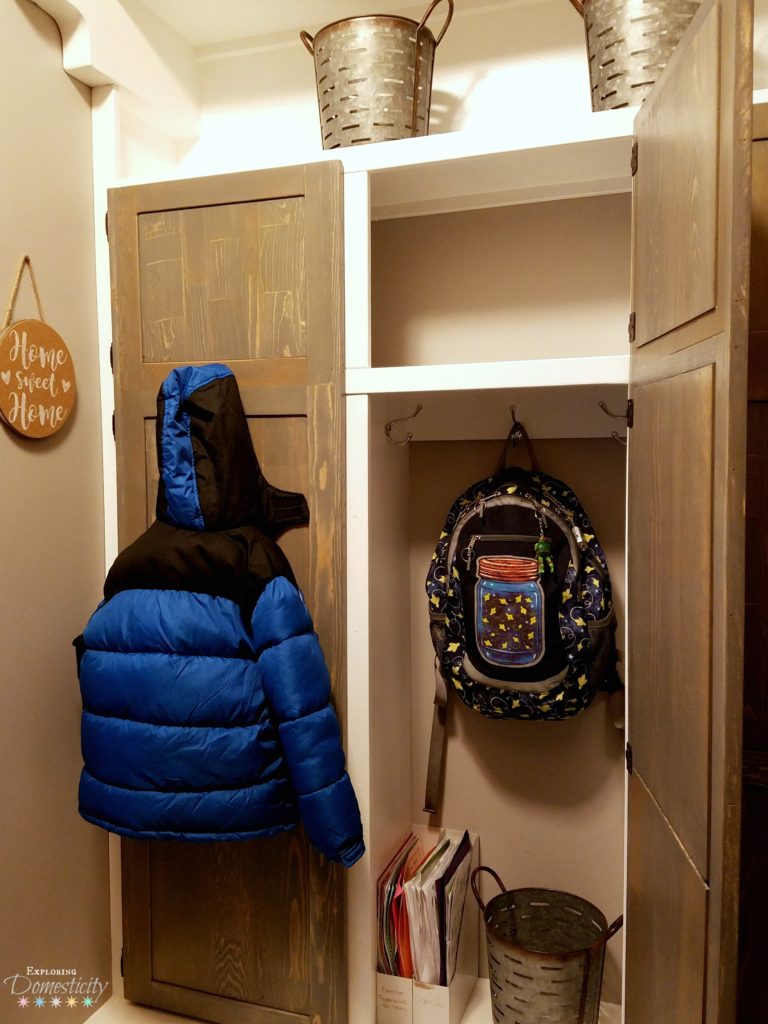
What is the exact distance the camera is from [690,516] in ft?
3.37

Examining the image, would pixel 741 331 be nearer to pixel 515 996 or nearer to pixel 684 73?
pixel 684 73

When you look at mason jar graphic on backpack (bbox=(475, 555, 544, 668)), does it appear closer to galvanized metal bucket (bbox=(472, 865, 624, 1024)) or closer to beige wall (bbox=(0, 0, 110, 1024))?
galvanized metal bucket (bbox=(472, 865, 624, 1024))

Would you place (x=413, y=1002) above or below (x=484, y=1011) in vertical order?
above

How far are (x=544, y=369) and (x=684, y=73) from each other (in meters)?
0.54

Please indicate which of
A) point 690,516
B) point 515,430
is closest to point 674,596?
point 690,516

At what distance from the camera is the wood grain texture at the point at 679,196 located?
97 cm

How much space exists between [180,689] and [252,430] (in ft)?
1.80

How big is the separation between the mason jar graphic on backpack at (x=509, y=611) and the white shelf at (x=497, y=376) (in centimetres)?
45

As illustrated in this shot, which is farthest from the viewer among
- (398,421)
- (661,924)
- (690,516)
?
(398,421)

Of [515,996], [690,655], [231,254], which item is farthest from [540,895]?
[231,254]

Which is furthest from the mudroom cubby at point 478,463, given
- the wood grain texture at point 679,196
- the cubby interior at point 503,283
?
the wood grain texture at point 679,196

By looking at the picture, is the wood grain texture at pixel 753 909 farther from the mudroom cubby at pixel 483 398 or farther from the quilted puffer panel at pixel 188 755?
the quilted puffer panel at pixel 188 755

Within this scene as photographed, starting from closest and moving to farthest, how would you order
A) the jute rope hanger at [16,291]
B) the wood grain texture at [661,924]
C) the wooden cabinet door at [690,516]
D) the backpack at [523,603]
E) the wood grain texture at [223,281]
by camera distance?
1. the wooden cabinet door at [690,516]
2. the wood grain texture at [661,924]
3. the jute rope hanger at [16,291]
4. the wood grain texture at [223,281]
5. the backpack at [523,603]

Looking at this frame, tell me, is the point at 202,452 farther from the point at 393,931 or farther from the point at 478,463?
the point at 393,931
